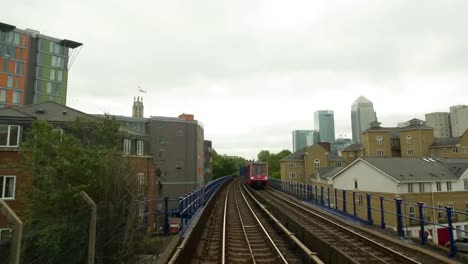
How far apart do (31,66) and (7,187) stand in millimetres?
Answer: 52690

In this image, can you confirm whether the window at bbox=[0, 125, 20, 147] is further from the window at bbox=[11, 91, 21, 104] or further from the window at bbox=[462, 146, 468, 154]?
the window at bbox=[462, 146, 468, 154]

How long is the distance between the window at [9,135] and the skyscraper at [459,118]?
138542 mm

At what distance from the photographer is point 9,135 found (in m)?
19.9

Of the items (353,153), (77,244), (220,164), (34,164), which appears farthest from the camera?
(220,164)

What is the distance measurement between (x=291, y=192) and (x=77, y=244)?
86.0ft

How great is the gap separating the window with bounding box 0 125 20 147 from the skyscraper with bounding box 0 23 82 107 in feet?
148

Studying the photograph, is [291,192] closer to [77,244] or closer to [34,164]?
[34,164]

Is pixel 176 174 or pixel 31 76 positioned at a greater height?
pixel 31 76

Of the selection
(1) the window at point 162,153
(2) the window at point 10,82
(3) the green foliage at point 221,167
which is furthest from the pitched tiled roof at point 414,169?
(3) the green foliage at point 221,167

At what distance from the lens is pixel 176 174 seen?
50.9 metres

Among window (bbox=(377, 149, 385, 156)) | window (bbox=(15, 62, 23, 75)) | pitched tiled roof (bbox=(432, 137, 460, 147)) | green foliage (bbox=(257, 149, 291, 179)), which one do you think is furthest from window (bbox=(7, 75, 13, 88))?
pitched tiled roof (bbox=(432, 137, 460, 147))

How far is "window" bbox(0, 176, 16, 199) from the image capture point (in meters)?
19.4

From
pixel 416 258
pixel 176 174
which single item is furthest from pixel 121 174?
pixel 176 174

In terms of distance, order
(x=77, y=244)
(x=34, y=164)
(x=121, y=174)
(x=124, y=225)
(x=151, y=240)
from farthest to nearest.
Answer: (x=34, y=164), (x=151, y=240), (x=121, y=174), (x=124, y=225), (x=77, y=244)
